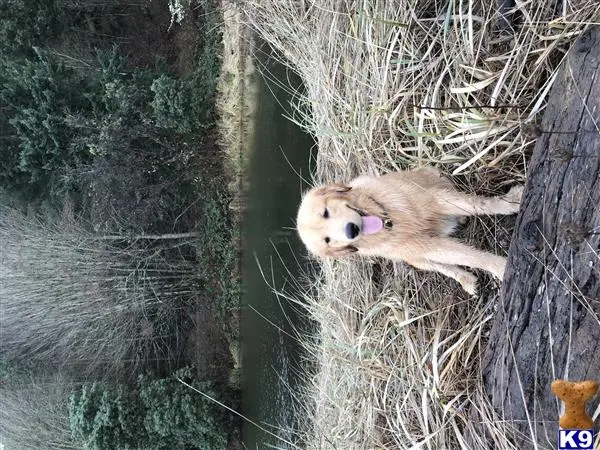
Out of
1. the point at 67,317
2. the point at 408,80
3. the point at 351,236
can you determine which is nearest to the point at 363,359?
the point at 351,236

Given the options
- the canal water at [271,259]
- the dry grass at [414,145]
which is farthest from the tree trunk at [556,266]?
the canal water at [271,259]

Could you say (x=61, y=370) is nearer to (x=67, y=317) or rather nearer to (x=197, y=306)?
(x=67, y=317)

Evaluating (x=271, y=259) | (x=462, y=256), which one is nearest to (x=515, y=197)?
(x=462, y=256)

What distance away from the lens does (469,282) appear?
8.64 ft

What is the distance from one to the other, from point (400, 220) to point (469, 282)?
486 mm

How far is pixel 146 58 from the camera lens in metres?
6.69

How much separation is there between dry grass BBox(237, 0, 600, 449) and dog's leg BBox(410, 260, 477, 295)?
0.21 ft

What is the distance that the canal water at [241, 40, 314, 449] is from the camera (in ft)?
18.7

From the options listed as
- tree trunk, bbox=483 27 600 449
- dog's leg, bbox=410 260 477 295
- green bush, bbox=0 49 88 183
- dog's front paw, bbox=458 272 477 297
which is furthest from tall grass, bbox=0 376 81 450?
tree trunk, bbox=483 27 600 449

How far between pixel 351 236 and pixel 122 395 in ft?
14.6

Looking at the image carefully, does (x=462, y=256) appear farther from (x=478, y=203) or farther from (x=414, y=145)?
(x=414, y=145)

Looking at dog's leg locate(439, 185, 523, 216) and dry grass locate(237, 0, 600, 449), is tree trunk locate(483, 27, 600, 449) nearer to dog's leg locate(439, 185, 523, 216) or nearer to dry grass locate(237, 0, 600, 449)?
dry grass locate(237, 0, 600, 449)

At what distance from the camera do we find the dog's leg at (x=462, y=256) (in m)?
2.39

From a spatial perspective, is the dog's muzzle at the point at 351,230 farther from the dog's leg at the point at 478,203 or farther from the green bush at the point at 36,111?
the green bush at the point at 36,111
